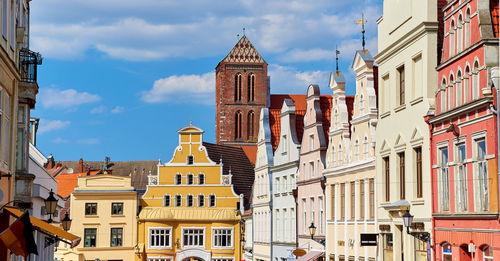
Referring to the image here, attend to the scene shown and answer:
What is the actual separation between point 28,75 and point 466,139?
11.7 meters

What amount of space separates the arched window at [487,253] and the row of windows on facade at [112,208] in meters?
49.6

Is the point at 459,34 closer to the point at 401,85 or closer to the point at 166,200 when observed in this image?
the point at 401,85

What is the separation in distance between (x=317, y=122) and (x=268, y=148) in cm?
1151

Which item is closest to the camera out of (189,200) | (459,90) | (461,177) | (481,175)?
(481,175)

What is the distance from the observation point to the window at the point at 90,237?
2633 inches

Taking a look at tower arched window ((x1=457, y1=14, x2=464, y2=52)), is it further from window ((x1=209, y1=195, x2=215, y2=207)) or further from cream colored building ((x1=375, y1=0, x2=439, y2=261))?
window ((x1=209, y1=195, x2=215, y2=207))

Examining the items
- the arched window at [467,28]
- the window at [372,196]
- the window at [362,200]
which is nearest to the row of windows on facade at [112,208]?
the window at [362,200]

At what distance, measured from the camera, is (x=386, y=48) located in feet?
95.1

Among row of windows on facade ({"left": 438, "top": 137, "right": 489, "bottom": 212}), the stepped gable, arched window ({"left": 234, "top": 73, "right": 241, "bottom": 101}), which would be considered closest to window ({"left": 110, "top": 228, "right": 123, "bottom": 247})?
the stepped gable

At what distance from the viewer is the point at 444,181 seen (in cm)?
2348

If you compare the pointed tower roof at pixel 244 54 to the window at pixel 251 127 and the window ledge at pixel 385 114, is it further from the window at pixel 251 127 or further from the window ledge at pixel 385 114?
the window ledge at pixel 385 114

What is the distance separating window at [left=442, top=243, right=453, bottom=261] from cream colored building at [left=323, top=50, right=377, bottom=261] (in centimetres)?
632

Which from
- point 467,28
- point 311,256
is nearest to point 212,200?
point 311,256

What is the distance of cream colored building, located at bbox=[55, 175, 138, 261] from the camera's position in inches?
2638
